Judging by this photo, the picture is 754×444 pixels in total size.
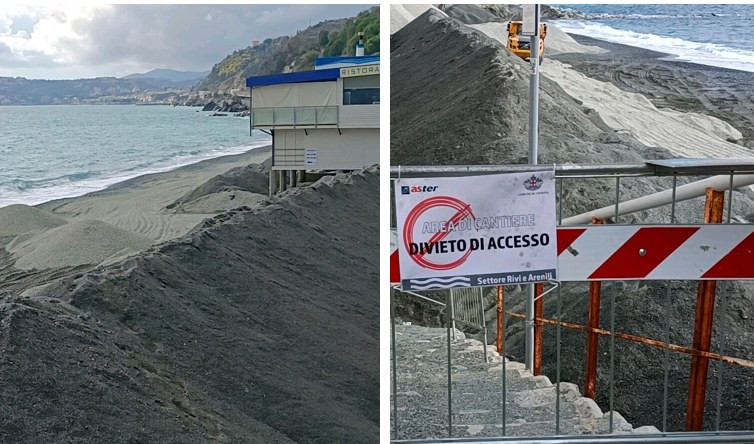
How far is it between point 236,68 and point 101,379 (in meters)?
2.43

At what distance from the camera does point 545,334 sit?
27.3ft

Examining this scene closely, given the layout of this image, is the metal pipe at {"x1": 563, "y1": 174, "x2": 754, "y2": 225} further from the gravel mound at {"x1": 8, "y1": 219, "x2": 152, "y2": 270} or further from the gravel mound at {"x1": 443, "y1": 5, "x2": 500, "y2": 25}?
the gravel mound at {"x1": 443, "y1": 5, "x2": 500, "y2": 25}

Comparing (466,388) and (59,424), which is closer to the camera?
(59,424)

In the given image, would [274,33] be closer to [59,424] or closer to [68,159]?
[68,159]

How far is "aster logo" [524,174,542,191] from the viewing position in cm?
271

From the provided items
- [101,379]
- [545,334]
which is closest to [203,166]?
[101,379]

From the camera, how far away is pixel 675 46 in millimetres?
26297

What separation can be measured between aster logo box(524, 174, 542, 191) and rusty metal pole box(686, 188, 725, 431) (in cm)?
113

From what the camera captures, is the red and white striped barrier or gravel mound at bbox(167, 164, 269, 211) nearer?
the red and white striped barrier

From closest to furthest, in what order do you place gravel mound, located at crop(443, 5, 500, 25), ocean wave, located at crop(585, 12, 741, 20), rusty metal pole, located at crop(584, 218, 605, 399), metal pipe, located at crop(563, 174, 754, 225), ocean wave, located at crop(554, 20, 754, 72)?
1. metal pipe, located at crop(563, 174, 754, 225)
2. rusty metal pole, located at crop(584, 218, 605, 399)
3. ocean wave, located at crop(554, 20, 754, 72)
4. gravel mound, located at crop(443, 5, 500, 25)
5. ocean wave, located at crop(585, 12, 741, 20)

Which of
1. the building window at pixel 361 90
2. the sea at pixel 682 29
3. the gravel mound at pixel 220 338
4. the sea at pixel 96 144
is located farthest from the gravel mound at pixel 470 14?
the sea at pixel 96 144

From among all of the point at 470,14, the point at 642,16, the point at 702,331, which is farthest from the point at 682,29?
the point at 702,331

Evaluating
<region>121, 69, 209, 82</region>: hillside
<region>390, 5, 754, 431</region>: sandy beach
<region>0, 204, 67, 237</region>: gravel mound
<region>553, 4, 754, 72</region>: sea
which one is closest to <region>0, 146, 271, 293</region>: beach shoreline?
<region>0, 204, 67, 237</region>: gravel mound

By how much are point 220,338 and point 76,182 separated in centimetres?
149
